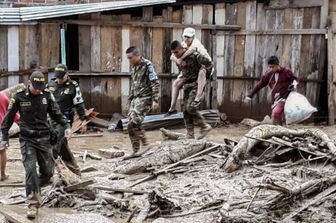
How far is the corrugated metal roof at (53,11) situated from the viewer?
13.1 m

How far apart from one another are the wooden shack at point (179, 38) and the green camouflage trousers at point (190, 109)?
404 cm

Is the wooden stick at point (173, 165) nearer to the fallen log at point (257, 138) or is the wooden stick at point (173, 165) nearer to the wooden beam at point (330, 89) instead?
the fallen log at point (257, 138)

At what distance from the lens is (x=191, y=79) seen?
10.6m

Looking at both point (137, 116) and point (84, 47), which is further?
point (84, 47)

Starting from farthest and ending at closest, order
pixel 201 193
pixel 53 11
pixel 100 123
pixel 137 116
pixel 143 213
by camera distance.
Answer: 1. pixel 100 123
2. pixel 53 11
3. pixel 137 116
4. pixel 201 193
5. pixel 143 213

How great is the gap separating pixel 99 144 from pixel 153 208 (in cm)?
532

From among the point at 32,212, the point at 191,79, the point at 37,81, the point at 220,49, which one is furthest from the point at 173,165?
the point at 220,49

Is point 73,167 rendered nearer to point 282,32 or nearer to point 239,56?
point 239,56

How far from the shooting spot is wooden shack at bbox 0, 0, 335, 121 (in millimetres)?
13711

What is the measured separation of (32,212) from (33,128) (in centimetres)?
104

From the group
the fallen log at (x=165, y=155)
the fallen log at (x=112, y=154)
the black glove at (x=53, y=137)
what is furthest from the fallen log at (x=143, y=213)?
the fallen log at (x=112, y=154)

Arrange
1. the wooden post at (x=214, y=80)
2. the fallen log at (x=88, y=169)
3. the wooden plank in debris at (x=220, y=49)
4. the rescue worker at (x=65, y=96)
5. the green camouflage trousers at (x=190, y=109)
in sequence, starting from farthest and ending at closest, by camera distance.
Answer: the wooden post at (x=214, y=80) < the wooden plank in debris at (x=220, y=49) < the green camouflage trousers at (x=190, y=109) < the fallen log at (x=88, y=169) < the rescue worker at (x=65, y=96)

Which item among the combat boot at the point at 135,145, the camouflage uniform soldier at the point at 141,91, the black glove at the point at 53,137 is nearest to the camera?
the black glove at the point at 53,137

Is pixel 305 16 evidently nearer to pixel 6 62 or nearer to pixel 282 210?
pixel 6 62
